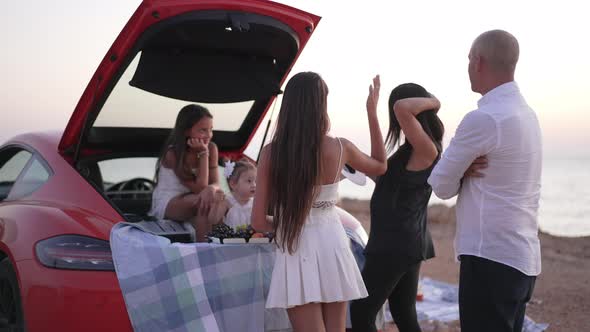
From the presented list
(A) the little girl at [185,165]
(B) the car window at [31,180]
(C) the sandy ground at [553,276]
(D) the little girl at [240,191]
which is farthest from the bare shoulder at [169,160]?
(C) the sandy ground at [553,276]

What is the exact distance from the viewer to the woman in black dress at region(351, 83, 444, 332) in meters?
3.26

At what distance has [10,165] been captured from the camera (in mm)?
4695

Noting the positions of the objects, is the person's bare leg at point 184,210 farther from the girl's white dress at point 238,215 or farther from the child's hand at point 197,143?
the child's hand at point 197,143

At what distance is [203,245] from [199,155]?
1524mm

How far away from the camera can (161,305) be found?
121 inches

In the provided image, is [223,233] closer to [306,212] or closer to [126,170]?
[306,212]

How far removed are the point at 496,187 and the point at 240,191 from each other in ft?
6.61

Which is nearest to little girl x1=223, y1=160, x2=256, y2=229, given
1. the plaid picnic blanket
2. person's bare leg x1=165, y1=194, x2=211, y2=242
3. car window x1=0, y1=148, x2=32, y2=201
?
person's bare leg x1=165, y1=194, x2=211, y2=242

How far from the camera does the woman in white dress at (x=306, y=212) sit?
9.47ft

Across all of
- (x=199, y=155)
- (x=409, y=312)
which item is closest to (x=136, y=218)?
(x=199, y=155)

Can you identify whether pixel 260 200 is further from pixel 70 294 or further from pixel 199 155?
pixel 199 155

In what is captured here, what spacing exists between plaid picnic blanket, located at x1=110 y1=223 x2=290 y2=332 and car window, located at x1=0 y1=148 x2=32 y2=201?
4.87ft

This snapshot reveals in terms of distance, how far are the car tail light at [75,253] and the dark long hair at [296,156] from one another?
3.01 ft

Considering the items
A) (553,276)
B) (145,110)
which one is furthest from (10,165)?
(553,276)
